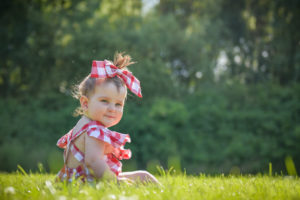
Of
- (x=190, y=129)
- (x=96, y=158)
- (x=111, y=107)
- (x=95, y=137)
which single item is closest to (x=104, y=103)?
(x=111, y=107)

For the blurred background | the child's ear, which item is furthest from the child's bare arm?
the blurred background

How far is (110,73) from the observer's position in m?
2.54

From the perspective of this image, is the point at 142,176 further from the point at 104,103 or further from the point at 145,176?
the point at 104,103

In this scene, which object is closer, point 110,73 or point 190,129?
point 110,73

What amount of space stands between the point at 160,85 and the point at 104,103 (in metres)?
7.71

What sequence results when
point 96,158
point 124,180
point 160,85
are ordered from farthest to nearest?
point 160,85
point 124,180
point 96,158

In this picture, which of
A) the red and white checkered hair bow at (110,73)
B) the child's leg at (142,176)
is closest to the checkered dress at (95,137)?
the child's leg at (142,176)

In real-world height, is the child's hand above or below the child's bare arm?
below

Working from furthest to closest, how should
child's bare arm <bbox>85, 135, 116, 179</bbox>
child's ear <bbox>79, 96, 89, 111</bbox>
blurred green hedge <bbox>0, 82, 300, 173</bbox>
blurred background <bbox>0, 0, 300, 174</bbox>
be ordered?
blurred background <bbox>0, 0, 300, 174</bbox> < blurred green hedge <bbox>0, 82, 300, 173</bbox> < child's ear <bbox>79, 96, 89, 111</bbox> < child's bare arm <bbox>85, 135, 116, 179</bbox>

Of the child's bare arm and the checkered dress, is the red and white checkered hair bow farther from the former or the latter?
the child's bare arm

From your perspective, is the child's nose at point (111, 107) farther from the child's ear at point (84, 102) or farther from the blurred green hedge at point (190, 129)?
the blurred green hedge at point (190, 129)

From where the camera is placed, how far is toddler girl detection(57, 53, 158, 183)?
7.44 feet

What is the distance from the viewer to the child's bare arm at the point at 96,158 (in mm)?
2223

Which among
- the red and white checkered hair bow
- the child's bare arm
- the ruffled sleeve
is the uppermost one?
the red and white checkered hair bow
